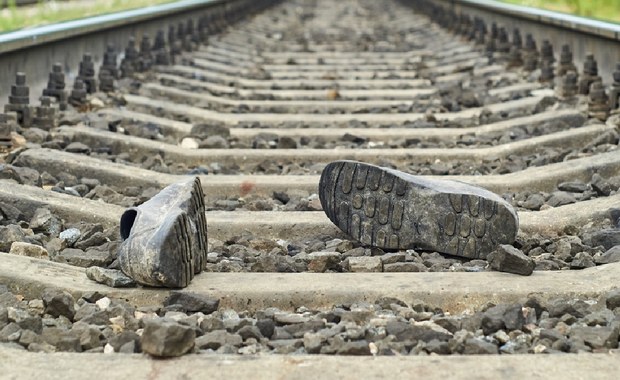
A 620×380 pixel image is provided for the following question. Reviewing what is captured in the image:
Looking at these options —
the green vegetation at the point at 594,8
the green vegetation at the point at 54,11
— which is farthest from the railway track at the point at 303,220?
the green vegetation at the point at 54,11

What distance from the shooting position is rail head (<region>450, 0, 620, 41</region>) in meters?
5.95

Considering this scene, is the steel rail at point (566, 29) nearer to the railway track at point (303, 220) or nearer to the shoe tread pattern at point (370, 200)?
the railway track at point (303, 220)

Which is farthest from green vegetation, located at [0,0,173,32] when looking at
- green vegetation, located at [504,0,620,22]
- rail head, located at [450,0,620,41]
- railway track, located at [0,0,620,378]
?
green vegetation, located at [504,0,620,22]

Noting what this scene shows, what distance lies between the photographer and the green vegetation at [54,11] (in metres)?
9.09

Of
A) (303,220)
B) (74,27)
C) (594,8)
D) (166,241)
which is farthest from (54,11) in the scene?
(166,241)

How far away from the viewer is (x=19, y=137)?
15.2 ft

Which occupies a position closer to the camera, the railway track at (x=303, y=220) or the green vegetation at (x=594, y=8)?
the railway track at (x=303, y=220)

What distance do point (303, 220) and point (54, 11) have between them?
306 inches

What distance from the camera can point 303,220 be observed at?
11.9 feet

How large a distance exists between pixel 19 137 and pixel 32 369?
2.62m

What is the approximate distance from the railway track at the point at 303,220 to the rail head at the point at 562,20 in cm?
22

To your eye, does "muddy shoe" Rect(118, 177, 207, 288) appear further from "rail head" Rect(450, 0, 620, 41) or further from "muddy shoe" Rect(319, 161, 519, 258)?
"rail head" Rect(450, 0, 620, 41)

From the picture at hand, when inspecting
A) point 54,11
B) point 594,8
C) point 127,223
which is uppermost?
point 127,223

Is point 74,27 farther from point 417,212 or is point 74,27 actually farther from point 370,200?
point 417,212
